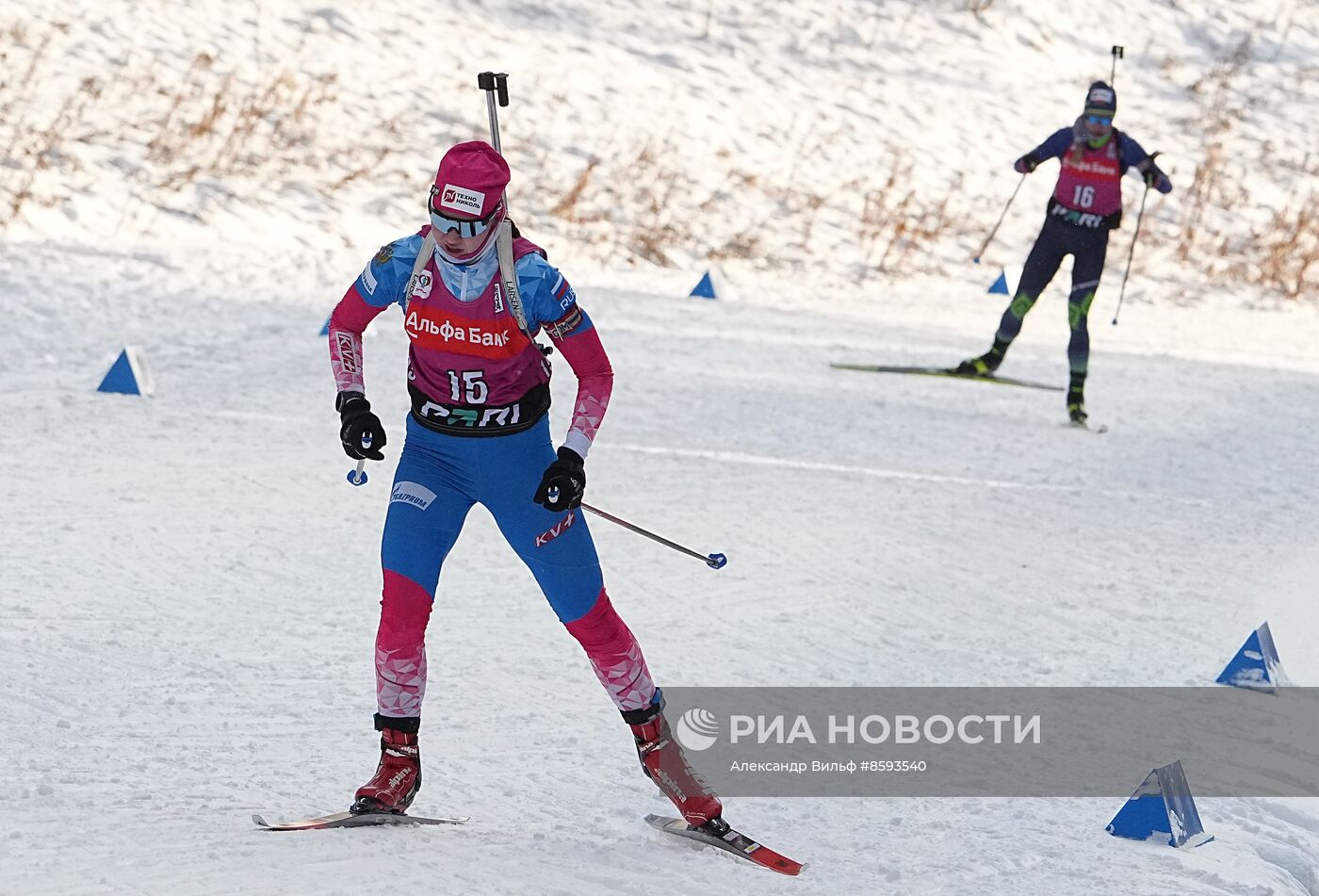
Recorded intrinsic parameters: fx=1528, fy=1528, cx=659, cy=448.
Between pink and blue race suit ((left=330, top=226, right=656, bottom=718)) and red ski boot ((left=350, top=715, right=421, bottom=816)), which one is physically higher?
pink and blue race suit ((left=330, top=226, right=656, bottom=718))

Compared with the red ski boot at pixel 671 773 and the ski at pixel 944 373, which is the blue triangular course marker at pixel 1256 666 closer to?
the red ski boot at pixel 671 773

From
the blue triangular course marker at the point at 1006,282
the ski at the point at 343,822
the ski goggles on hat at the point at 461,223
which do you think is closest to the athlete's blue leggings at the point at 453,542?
the ski at the point at 343,822

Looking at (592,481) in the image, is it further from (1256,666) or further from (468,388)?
(468,388)

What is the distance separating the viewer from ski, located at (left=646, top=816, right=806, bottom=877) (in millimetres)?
4297

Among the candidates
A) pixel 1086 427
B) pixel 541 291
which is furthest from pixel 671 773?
pixel 1086 427

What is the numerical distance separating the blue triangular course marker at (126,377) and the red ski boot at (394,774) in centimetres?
534

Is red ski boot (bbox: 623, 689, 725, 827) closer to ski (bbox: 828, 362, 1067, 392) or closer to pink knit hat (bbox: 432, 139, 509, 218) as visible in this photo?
pink knit hat (bbox: 432, 139, 509, 218)

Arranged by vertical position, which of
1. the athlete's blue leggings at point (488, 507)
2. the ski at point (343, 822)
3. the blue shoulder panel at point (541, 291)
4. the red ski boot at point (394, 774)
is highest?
the blue shoulder panel at point (541, 291)

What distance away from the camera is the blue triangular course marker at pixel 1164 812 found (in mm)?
4555

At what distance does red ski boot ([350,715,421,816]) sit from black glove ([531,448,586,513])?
788 millimetres

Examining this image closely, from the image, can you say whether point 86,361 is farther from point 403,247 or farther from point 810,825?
point 810,825

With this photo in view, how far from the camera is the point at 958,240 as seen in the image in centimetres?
1812

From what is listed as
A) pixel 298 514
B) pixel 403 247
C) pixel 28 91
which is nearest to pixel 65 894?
pixel 403 247

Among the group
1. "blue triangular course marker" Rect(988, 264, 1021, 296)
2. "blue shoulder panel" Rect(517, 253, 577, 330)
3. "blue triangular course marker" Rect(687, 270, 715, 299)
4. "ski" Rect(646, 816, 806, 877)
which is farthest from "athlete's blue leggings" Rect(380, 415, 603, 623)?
"blue triangular course marker" Rect(988, 264, 1021, 296)
